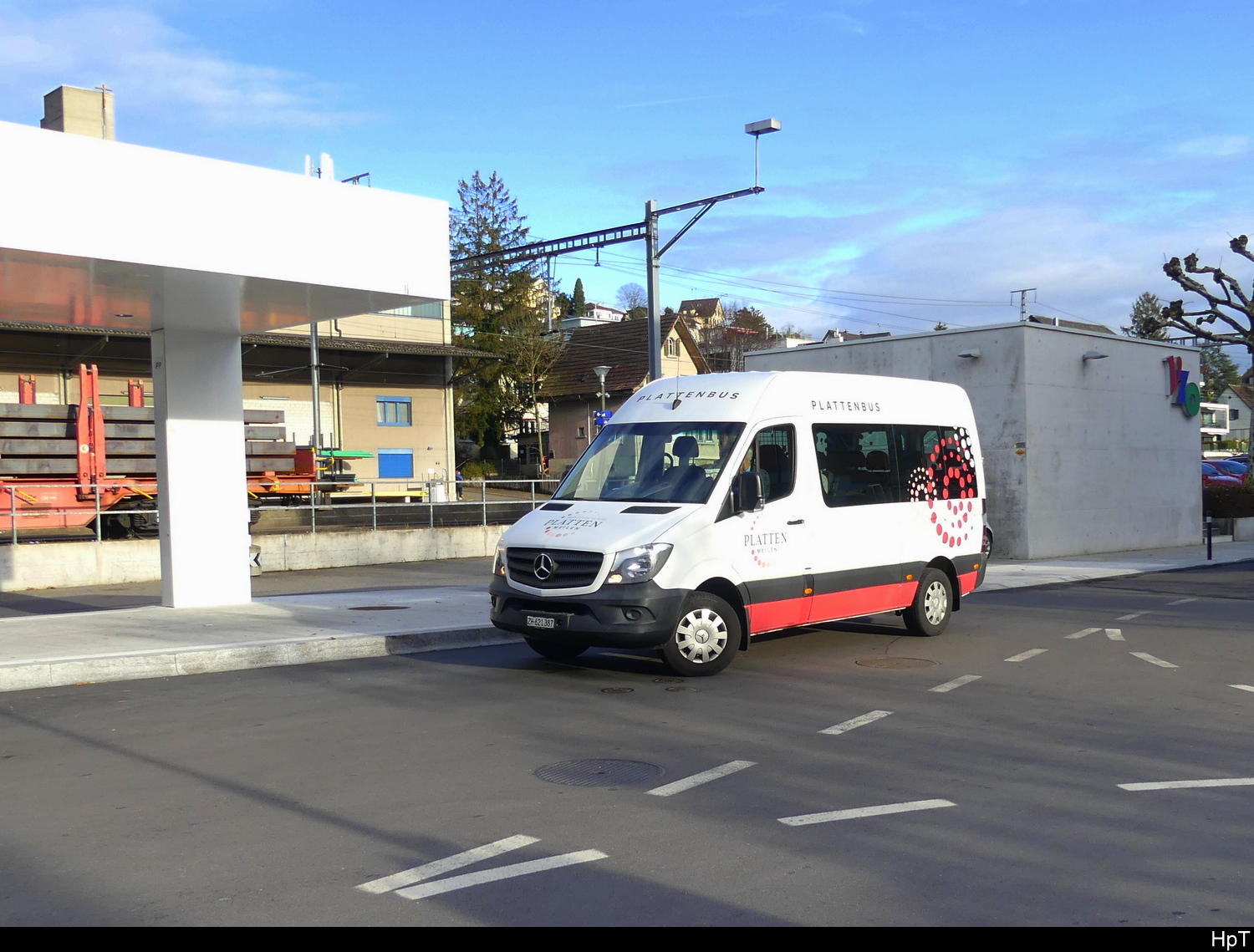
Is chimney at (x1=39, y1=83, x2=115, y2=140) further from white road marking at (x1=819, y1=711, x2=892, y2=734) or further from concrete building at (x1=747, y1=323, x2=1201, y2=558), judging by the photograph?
concrete building at (x1=747, y1=323, x2=1201, y2=558)

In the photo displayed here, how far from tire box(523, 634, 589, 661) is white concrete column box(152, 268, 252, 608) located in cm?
553

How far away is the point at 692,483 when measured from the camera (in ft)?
33.4

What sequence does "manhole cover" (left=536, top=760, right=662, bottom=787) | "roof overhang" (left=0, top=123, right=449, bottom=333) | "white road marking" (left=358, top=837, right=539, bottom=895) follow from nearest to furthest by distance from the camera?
"white road marking" (left=358, top=837, right=539, bottom=895) → "manhole cover" (left=536, top=760, right=662, bottom=787) → "roof overhang" (left=0, top=123, right=449, bottom=333)

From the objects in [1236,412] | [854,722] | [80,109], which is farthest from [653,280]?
[1236,412]

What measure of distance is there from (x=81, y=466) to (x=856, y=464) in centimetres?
1852

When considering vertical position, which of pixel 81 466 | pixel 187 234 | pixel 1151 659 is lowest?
pixel 1151 659

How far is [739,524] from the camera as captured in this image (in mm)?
10070

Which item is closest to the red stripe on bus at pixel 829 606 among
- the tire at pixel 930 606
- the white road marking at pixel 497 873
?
the tire at pixel 930 606

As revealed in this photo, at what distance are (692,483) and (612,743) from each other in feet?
10.9

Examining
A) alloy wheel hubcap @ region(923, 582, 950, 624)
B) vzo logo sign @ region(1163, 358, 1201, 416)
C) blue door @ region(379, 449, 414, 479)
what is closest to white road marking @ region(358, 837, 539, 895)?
alloy wheel hubcap @ region(923, 582, 950, 624)

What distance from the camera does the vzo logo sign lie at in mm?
28328

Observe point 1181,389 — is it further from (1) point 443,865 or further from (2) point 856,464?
(1) point 443,865

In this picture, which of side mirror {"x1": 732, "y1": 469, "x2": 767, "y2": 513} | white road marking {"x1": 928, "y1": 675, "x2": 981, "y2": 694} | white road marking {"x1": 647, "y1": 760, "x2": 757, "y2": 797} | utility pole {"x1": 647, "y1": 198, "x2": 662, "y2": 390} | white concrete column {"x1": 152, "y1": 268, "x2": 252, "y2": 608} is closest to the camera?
white road marking {"x1": 647, "y1": 760, "x2": 757, "y2": 797}

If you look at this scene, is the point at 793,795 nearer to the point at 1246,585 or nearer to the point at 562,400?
the point at 1246,585
